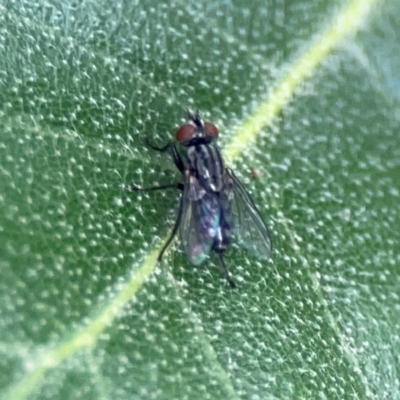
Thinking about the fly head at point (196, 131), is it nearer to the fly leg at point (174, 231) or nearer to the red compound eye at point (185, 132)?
the red compound eye at point (185, 132)

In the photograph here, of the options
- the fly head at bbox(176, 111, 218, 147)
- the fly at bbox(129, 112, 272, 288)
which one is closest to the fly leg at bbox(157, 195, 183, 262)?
the fly at bbox(129, 112, 272, 288)

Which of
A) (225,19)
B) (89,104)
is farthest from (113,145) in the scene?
(225,19)

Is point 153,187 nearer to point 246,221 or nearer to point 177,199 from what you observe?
point 177,199

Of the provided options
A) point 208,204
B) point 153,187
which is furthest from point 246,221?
point 153,187

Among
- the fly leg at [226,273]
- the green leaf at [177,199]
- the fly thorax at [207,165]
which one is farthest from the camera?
the fly thorax at [207,165]

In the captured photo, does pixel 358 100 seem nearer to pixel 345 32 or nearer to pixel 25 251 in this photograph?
pixel 345 32

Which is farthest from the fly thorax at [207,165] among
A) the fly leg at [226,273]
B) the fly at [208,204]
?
the fly leg at [226,273]

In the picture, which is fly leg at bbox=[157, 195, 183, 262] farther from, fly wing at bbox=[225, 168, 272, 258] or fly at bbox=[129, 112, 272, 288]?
fly wing at bbox=[225, 168, 272, 258]
